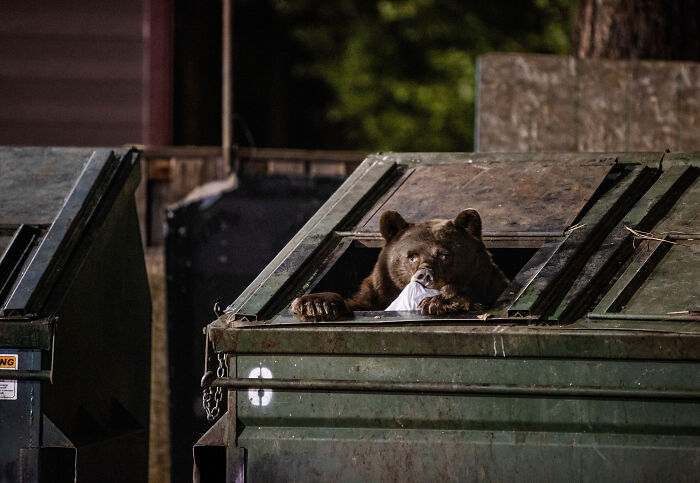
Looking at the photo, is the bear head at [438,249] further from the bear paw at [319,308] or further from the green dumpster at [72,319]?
the green dumpster at [72,319]

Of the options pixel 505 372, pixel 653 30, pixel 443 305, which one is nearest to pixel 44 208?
pixel 443 305

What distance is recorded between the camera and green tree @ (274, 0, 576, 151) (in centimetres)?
1355

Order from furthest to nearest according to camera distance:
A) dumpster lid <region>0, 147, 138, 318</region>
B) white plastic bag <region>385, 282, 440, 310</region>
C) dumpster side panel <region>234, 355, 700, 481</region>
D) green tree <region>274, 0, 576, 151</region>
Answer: green tree <region>274, 0, 576, 151</region>
dumpster lid <region>0, 147, 138, 318</region>
white plastic bag <region>385, 282, 440, 310</region>
dumpster side panel <region>234, 355, 700, 481</region>

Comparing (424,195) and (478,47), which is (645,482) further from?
(478,47)

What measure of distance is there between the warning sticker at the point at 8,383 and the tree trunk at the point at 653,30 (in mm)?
4590

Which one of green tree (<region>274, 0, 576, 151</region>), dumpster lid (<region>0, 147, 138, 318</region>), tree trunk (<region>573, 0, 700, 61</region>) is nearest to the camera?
dumpster lid (<region>0, 147, 138, 318</region>)

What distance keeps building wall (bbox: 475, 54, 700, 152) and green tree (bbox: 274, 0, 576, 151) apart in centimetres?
640

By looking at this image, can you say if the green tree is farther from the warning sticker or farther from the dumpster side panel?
the dumpster side panel

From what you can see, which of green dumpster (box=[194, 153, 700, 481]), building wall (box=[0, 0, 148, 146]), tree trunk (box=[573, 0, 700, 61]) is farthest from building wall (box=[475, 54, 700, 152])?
building wall (box=[0, 0, 148, 146])

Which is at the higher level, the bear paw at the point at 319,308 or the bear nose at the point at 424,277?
the bear nose at the point at 424,277

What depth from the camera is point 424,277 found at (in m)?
4.11

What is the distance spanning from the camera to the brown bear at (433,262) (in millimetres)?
4270

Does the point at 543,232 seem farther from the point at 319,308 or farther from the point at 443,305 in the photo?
the point at 319,308

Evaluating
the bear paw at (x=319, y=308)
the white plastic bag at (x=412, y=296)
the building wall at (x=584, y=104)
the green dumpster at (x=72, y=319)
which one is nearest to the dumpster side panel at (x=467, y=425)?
the bear paw at (x=319, y=308)
